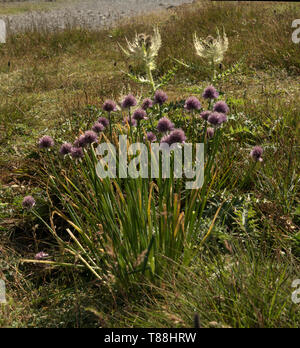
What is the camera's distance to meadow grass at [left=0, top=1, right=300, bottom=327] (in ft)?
6.03

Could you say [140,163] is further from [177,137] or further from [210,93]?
[210,93]

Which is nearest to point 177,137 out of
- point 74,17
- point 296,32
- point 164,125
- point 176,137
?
point 176,137

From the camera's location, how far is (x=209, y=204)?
9.54ft

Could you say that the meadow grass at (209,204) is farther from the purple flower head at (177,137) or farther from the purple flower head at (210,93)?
the purple flower head at (210,93)

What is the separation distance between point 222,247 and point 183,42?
21.5 ft

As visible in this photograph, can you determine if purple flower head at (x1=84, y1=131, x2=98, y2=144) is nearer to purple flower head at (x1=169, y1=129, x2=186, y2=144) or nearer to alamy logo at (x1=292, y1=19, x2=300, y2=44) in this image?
purple flower head at (x1=169, y1=129, x2=186, y2=144)

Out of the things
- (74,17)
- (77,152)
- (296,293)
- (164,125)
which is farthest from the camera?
(74,17)

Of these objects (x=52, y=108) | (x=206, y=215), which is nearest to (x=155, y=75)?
(x=52, y=108)

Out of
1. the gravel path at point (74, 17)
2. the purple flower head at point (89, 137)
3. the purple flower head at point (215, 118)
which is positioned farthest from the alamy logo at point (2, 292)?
the gravel path at point (74, 17)

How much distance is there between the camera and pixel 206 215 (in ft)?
8.75

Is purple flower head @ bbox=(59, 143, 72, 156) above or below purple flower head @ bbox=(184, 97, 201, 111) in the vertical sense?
below

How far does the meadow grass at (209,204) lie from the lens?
184cm

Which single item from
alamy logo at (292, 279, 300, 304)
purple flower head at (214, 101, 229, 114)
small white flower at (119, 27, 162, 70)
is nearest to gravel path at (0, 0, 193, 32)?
small white flower at (119, 27, 162, 70)

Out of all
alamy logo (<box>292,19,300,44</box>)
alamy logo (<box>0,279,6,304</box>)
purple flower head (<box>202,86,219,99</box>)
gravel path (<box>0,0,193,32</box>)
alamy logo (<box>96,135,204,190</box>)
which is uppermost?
gravel path (<box>0,0,193,32</box>)
